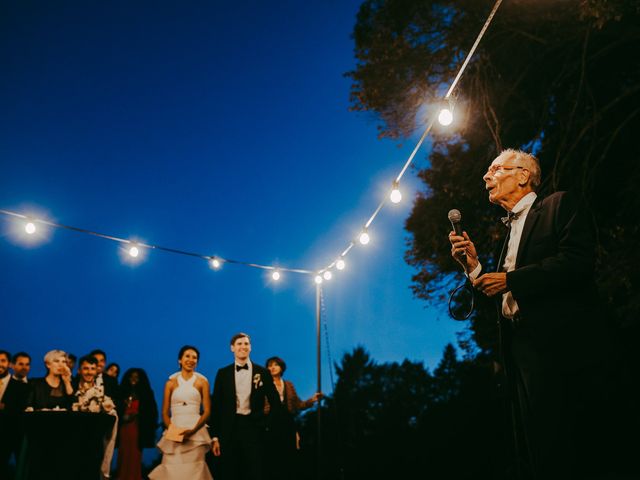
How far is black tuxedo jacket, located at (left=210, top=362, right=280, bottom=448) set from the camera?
16.0 ft

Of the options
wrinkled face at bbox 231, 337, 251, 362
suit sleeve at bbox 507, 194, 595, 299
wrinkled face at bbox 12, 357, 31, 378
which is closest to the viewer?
suit sleeve at bbox 507, 194, 595, 299

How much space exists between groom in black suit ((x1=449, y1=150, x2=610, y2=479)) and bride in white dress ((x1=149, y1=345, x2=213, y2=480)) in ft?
14.0

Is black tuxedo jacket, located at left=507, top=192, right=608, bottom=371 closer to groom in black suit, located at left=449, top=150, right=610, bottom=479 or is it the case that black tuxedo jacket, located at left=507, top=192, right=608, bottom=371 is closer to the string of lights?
groom in black suit, located at left=449, top=150, right=610, bottom=479

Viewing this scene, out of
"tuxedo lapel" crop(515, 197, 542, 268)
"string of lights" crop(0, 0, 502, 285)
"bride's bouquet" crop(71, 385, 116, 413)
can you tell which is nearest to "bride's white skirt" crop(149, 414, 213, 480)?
"bride's bouquet" crop(71, 385, 116, 413)

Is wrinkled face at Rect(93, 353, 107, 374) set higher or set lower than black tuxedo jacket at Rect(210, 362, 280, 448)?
higher

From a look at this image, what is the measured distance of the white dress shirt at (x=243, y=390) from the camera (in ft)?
16.3

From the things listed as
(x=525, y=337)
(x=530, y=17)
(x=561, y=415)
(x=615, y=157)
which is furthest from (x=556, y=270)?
(x=615, y=157)

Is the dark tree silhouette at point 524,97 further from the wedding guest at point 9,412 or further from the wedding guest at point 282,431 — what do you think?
the wedding guest at point 9,412

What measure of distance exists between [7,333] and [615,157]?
2595 inches

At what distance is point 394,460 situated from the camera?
21000mm

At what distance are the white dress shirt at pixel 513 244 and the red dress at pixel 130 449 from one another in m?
5.80

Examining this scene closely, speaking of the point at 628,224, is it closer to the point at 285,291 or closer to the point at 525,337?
the point at 525,337

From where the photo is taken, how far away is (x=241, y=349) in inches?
207

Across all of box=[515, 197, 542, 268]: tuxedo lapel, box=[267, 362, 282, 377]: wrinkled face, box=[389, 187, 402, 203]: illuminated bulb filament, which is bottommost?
box=[515, 197, 542, 268]: tuxedo lapel
